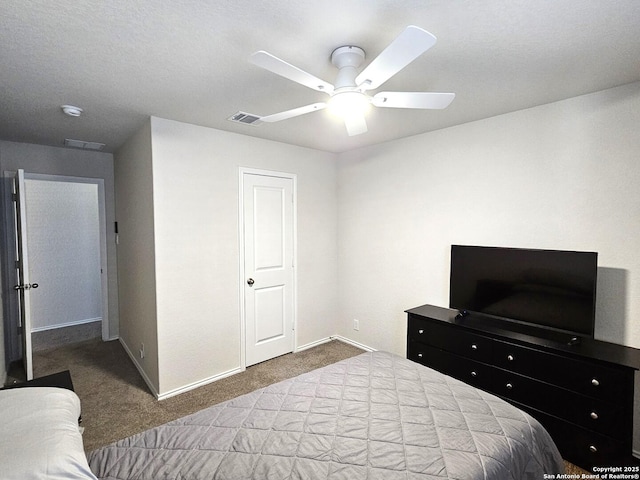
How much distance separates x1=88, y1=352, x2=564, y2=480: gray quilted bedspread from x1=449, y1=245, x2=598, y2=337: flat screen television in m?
1.02

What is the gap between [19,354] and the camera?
3770mm

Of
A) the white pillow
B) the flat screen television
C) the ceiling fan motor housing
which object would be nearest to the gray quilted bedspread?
the white pillow

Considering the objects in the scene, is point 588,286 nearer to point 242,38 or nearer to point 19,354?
point 242,38

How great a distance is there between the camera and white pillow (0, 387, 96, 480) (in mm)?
1017

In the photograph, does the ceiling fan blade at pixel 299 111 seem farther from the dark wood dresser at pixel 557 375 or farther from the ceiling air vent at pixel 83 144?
the ceiling air vent at pixel 83 144

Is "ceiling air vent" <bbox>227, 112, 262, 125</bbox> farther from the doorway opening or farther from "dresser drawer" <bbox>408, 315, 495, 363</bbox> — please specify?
the doorway opening

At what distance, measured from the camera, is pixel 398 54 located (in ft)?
4.35

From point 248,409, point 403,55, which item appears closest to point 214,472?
point 248,409

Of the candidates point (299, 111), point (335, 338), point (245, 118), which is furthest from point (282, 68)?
point (335, 338)

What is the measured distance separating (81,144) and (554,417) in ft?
16.7

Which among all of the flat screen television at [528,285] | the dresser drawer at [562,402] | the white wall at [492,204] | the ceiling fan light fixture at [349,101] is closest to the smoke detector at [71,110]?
the ceiling fan light fixture at [349,101]

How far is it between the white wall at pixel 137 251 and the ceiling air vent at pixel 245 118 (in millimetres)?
741

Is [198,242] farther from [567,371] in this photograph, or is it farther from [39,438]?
[567,371]

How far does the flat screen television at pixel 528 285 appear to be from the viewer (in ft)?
7.34
